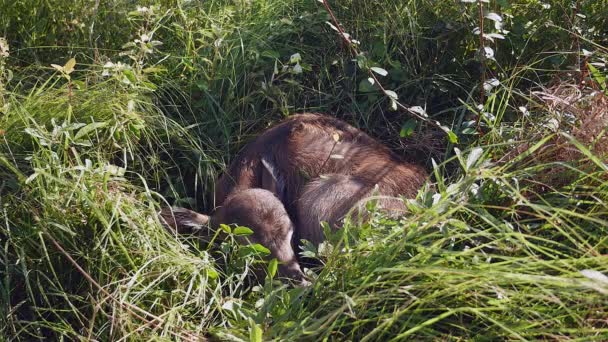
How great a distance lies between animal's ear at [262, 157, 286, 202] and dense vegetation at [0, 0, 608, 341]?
235 millimetres

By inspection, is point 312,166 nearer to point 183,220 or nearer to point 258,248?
point 183,220

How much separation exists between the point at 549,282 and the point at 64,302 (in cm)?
192

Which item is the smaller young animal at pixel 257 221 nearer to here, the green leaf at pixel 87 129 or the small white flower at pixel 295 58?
the green leaf at pixel 87 129

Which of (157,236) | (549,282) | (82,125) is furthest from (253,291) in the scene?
(549,282)

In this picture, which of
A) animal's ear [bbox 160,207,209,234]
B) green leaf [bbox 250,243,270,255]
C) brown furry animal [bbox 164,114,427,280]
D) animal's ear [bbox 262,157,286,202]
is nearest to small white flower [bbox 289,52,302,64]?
brown furry animal [bbox 164,114,427,280]

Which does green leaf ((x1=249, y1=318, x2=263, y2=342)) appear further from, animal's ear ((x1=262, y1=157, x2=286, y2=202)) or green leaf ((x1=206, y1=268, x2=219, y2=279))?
animal's ear ((x1=262, y1=157, x2=286, y2=202))

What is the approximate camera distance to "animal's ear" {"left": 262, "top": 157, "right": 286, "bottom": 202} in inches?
177

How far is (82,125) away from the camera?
3.86 metres

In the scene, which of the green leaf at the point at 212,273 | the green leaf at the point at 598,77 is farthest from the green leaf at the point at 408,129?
the green leaf at the point at 212,273

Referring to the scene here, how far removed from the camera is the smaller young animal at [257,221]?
403 cm

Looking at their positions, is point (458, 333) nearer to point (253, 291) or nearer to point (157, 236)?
point (253, 291)

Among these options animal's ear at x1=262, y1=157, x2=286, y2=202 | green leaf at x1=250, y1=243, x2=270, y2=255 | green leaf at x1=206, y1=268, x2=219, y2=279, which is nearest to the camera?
green leaf at x1=206, y1=268, x2=219, y2=279

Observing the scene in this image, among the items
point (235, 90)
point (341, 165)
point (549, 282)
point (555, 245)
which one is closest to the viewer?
point (549, 282)

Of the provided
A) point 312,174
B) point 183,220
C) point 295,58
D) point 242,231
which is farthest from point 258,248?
point 295,58
